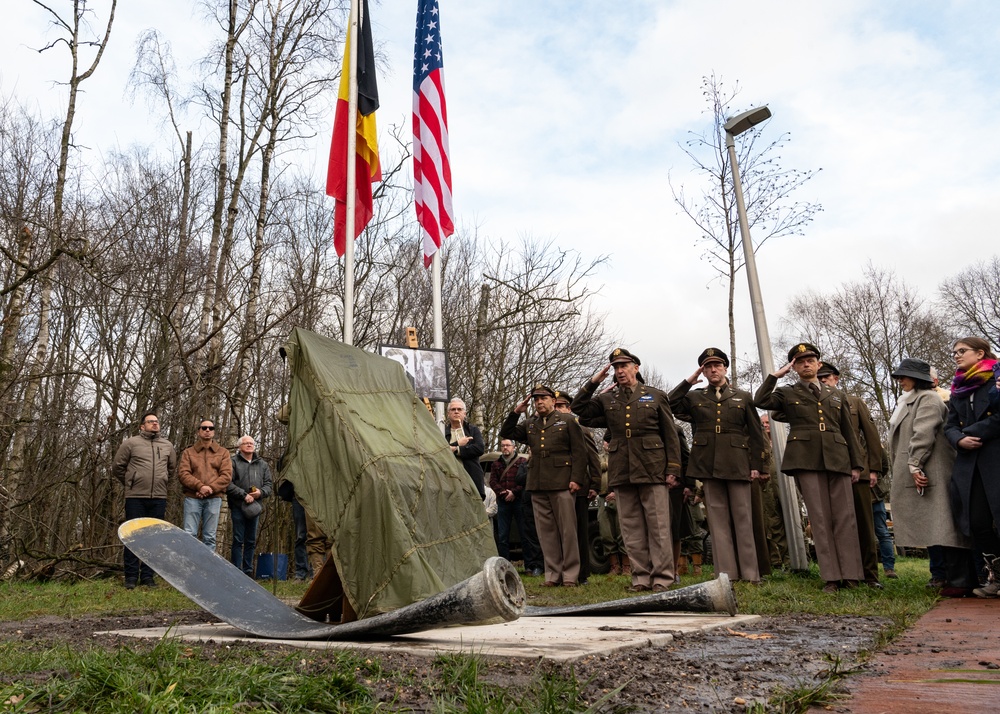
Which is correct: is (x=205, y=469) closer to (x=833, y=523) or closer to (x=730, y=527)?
(x=730, y=527)

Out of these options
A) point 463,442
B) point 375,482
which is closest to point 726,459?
point 463,442

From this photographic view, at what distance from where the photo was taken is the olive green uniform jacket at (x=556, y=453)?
925 cm

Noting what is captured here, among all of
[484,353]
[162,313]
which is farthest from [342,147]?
[484,353]

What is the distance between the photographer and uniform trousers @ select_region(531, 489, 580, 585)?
913cm

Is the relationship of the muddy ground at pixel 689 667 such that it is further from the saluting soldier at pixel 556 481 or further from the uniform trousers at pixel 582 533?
the uniform trousers at pixel 582 533

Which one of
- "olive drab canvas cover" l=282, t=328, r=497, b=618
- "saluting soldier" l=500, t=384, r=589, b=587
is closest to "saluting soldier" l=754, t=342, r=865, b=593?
"saluting soldier" l=500, t=384, r=589, b=587

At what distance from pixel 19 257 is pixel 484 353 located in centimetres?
1074

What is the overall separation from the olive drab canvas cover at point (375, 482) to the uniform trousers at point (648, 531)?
3136mm

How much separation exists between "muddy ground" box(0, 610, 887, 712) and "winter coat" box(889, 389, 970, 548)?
239 cm

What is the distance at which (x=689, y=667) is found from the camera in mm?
3307

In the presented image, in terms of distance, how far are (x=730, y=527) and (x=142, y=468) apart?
650 cm

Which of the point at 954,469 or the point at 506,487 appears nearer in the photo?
the point at 954,469

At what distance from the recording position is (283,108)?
15.4 metres

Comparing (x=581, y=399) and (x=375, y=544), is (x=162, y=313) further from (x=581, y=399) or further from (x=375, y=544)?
(x=375, y=544)
